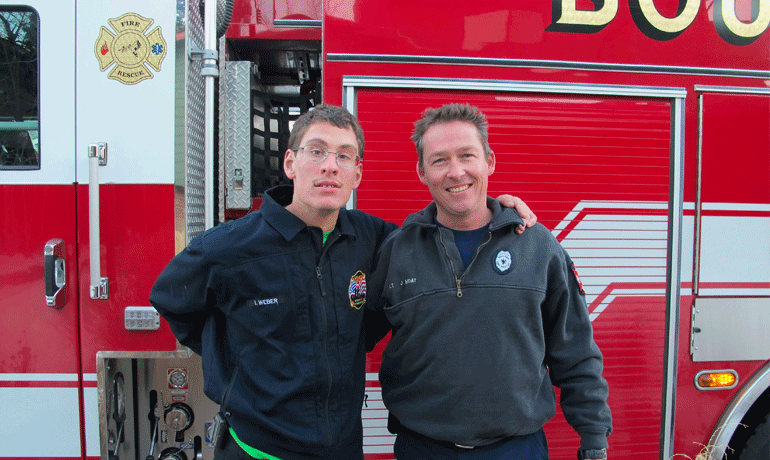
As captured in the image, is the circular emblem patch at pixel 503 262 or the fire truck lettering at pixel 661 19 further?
the fire truck lettering at pixel 661 19

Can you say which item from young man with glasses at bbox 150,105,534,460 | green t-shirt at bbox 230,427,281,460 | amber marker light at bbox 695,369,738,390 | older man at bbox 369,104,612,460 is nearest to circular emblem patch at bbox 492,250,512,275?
older man at bbox 369,104,612,460

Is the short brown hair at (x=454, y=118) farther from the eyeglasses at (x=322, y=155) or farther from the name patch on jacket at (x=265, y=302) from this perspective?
the name patch on jacket at (x=265, y=302)

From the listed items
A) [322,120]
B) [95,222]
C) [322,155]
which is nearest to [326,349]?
[322,155]

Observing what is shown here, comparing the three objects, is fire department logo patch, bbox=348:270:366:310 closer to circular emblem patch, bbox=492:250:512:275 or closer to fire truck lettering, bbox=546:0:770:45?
circular emblem patch, bbox=492:250:512:275

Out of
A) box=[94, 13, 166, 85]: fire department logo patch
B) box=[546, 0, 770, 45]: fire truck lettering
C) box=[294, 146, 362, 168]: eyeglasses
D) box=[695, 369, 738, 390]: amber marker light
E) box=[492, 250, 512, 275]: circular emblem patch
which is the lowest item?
box=[695, 369, 738, 390]: amber marker light

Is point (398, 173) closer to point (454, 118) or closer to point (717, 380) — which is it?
point (454, 118)

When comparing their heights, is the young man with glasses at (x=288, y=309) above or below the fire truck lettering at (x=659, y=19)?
below

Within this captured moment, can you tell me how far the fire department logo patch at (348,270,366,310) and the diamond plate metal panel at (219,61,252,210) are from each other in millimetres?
849

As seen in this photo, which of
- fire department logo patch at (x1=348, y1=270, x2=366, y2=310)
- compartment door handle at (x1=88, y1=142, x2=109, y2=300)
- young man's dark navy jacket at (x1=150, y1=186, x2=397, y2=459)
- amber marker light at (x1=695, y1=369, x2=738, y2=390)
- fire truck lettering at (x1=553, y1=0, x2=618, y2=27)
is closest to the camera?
young man's dark navy jacket at (x1=150, y1=186, x2=397, y2=459)

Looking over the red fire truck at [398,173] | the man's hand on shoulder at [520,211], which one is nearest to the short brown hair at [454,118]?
the man's hand on shoulder at [520,211]

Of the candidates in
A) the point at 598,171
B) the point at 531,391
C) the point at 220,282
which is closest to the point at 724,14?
the point at 598,171

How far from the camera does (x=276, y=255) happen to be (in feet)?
4.92

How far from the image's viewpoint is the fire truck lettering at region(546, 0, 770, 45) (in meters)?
2.08

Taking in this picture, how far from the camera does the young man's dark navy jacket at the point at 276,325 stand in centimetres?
145
